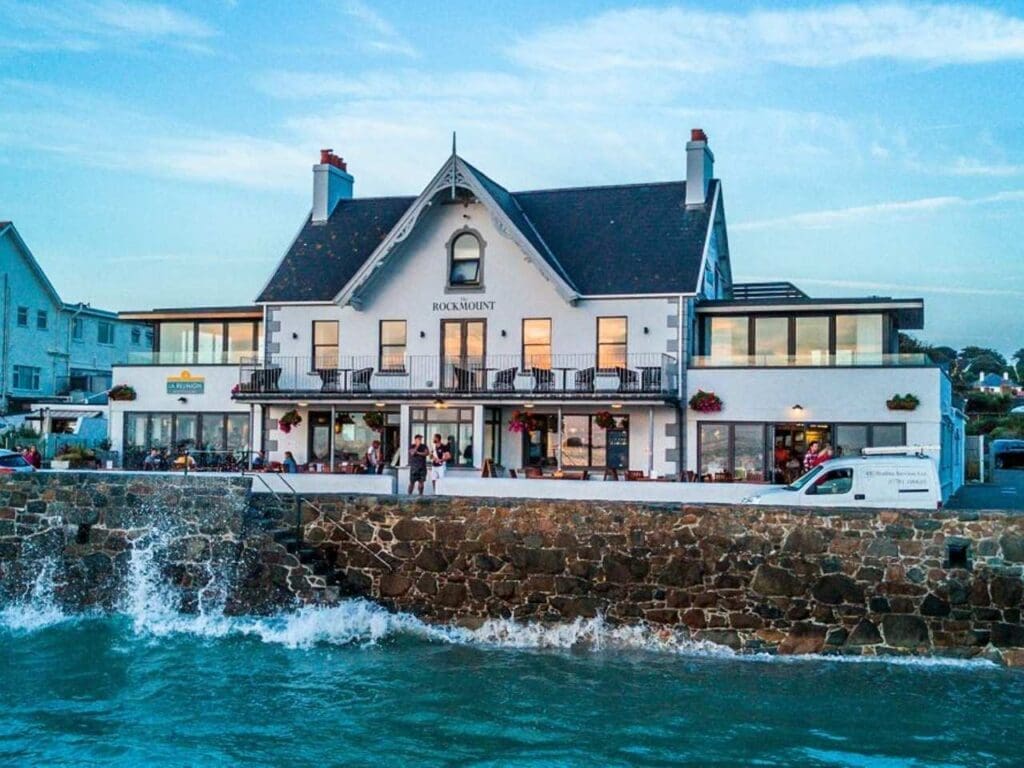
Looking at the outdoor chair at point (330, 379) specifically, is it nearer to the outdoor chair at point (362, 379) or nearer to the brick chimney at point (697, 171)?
the outdoor chair at point (362, 379)

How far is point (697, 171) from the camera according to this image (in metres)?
33.8

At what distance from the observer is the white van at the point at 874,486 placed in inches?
778

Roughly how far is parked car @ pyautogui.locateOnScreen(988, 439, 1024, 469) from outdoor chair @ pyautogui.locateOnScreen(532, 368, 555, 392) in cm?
3713

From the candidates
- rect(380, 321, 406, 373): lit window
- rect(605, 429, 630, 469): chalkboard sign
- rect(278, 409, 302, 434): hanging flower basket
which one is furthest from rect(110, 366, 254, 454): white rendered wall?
rect(605, 429, 630, 469): chalkboard sign

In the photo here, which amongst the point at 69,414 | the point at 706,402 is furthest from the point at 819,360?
the point at 69,414

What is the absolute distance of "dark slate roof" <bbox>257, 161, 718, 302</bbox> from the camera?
32.2 metres

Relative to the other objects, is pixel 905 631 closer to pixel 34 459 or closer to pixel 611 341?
pixel 611 341

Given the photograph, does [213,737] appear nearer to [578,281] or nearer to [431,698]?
[431,698]

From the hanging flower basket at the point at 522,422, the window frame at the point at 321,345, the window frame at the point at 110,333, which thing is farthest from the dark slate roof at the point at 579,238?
the window frame at the point at 110,333

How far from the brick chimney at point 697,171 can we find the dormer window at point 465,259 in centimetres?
655

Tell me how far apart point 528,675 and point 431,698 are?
1890 millimetres

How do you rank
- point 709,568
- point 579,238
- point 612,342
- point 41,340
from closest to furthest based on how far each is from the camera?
point 709,568 → point 612,342 → point 579,238 → point 41,340

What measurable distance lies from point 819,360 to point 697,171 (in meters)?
7.28

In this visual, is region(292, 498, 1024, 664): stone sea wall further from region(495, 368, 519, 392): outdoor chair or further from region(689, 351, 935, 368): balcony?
region(689, 351, 935, 368): balcony
